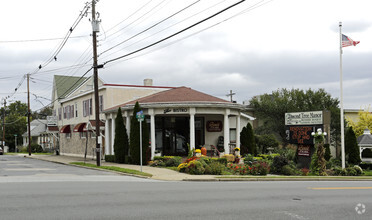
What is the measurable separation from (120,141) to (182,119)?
5.46 m

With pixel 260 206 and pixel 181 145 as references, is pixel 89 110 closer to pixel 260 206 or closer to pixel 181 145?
pixel 181 145

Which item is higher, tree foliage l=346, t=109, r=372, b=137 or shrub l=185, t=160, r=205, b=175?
tree foliage l=346, t=109, r=372, b=137

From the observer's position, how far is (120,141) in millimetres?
28125

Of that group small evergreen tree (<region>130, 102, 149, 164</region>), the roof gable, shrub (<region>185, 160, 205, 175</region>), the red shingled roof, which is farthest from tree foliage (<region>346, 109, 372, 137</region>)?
the roof gable

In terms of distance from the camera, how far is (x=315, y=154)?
74.6ft

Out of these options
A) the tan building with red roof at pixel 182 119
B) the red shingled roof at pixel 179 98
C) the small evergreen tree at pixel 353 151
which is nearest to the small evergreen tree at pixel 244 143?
the tan building with red roof at pixel 182 119

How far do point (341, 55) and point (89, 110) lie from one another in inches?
939

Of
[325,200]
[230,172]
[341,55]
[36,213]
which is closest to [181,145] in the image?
[230,172]

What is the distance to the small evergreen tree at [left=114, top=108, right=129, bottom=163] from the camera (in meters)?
28.1

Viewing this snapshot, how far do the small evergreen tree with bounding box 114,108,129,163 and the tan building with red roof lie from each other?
774 mm

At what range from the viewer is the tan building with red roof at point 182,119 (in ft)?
87.5

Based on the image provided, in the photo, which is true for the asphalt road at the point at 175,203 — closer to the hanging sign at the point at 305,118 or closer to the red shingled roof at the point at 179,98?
the hanging sign at the point at 305,118

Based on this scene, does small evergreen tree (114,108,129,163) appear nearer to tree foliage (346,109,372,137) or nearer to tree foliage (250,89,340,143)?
tree foliage (250,89,340,143)

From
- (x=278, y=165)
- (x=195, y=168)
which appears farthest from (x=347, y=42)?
(x=195, y=168)
